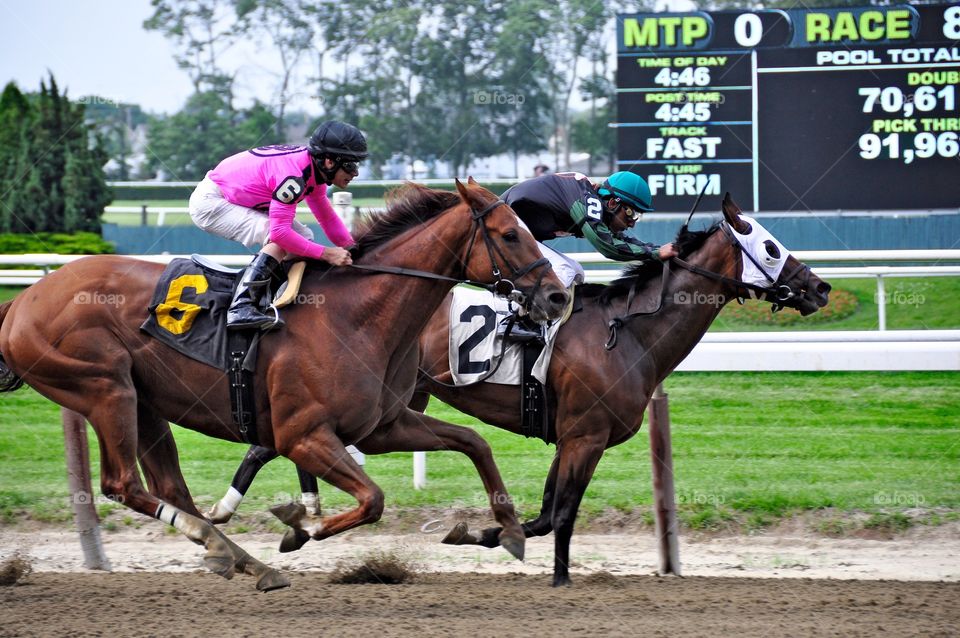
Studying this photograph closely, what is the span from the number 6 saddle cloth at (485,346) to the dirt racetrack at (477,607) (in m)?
0.94

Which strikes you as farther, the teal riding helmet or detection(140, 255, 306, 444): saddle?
the teal riding helmet

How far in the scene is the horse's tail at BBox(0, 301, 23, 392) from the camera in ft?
16.5

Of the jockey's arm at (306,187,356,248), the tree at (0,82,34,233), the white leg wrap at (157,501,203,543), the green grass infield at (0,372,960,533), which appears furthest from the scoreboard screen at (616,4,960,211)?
the tree at (0,82,34,233)

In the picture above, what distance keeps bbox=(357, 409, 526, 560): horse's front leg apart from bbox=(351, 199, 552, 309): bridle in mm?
680

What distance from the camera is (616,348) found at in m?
5.23

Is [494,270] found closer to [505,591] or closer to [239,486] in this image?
[505,591]

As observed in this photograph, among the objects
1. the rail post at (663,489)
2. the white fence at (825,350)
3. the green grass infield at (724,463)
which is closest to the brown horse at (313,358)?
the rail post at (663,489)

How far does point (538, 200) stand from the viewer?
550 centimetres

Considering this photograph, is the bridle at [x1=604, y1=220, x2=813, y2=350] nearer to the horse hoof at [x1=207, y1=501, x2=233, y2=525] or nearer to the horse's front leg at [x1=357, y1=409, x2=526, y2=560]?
the horse's front leg at [x1=357, y1=409, x2=526, y2=560]
